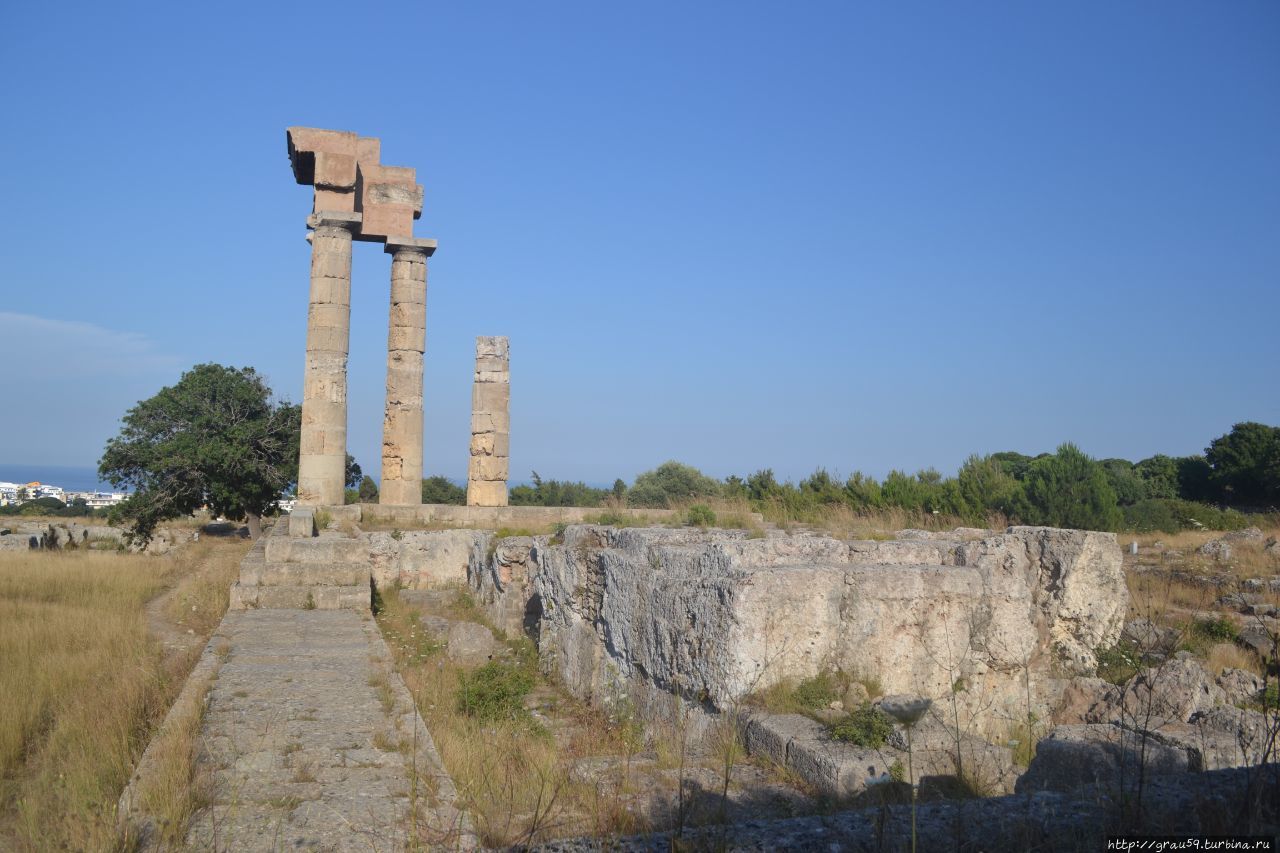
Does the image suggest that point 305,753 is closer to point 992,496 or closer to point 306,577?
point 306,577

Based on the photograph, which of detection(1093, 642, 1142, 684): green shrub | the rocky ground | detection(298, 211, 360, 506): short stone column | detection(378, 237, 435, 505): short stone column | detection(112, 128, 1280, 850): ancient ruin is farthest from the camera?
detection(378, 237, 435, 505): short stone column

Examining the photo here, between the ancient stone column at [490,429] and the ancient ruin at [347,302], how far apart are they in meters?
1.21

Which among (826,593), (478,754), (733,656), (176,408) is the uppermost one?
(176,408)

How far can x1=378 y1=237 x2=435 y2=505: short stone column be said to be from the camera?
20.3 meters

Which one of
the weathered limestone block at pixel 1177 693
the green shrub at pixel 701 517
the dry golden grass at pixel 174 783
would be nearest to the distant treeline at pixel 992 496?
the green shrub at pixel 701 517

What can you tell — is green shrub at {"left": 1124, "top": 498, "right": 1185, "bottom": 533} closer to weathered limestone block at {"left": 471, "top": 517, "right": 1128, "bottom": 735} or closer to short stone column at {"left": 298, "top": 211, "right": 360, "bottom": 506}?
weathered limestone block at {"left": 471, "top": 517, "right": 1128, "bottom": 735}

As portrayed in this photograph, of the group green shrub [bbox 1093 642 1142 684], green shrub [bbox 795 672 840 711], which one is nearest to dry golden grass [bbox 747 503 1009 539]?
green shrub [bbox 1093 642 1142 684]

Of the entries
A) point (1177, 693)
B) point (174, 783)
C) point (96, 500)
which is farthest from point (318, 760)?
point (96, 500)

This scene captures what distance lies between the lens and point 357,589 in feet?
34.9

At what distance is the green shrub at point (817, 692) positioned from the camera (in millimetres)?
5363

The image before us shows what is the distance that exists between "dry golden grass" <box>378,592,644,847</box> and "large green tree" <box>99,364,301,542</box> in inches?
585

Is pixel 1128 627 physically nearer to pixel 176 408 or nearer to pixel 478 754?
pixel 478 754

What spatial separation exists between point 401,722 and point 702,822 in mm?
2601

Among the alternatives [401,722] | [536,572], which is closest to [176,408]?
[536,572]
